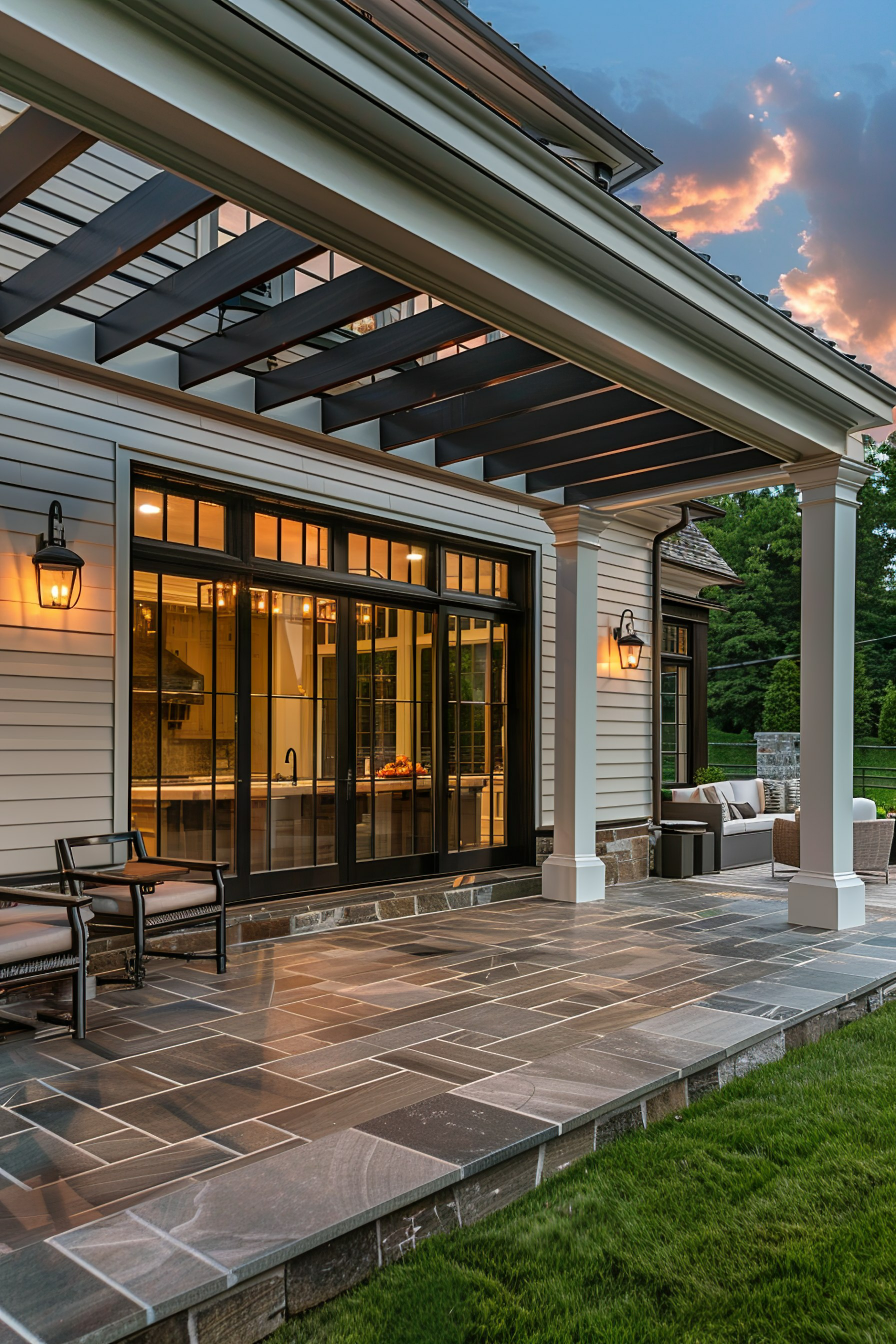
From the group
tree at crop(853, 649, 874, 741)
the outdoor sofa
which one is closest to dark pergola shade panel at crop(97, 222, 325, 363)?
the outdoor sofa

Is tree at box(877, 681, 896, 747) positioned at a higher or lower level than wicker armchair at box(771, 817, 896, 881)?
higher

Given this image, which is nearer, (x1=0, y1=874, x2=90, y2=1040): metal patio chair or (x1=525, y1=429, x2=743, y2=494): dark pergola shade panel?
(x1=0, y1=874, x2=90, y2=1040): metal patio chair

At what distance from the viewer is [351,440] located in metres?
6.16

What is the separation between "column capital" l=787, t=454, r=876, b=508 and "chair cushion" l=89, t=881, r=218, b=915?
14.7 feet

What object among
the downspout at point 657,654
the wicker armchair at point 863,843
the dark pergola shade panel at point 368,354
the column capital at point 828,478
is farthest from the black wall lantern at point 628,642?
the dark pergola shade panel at point 368,354

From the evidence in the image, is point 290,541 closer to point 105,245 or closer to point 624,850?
point 105,245

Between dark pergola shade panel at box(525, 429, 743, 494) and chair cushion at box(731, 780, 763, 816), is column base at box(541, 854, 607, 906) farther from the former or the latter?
chair cushion at box(731, 780, 763, 816)

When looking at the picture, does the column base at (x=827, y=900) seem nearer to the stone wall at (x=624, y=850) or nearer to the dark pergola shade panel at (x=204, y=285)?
the stone wall at (x=624, y=850)

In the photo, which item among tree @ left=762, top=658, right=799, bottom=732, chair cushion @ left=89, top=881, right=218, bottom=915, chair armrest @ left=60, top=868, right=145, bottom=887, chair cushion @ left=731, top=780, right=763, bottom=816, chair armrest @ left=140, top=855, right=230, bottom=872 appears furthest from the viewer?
tree @ left=762, top=658, right=799, bottom=732

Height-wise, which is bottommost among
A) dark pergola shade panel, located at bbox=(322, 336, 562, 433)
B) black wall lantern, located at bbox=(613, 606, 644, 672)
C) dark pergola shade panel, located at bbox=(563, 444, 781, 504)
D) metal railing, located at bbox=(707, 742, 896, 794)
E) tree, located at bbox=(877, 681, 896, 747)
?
metal railing, located at bbox=(707, 742, 896, 794)

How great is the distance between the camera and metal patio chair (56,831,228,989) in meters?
4.55

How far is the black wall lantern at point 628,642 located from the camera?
9273 mm

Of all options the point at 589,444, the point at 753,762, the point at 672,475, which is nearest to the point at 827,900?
the point at 672,475

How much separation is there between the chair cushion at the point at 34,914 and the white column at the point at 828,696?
451cm
